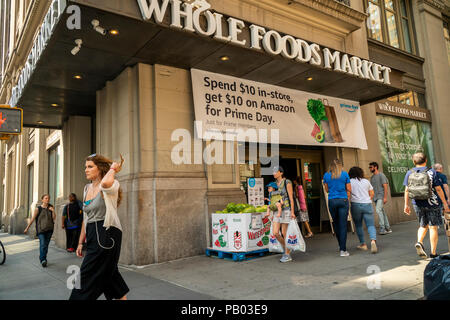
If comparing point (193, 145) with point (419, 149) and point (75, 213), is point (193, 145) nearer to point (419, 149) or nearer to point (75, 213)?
point (75, 213)

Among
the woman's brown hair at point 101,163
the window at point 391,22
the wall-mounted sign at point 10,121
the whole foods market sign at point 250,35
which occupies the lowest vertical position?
the woman's brown hair at point 101,163

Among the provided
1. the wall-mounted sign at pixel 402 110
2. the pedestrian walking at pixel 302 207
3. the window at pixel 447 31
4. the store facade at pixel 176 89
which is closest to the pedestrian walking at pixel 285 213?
the store facade at pixel 176 89

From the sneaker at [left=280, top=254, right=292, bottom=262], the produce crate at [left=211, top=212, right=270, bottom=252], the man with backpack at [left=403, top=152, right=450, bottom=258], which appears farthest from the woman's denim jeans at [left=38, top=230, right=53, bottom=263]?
the man with backpack at [left=403, top=152, right=450, bottom=258]

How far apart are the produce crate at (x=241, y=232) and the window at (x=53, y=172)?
9.44 meters

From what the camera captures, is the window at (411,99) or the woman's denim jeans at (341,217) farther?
the window at (411,99)

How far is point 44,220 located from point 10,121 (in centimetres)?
247

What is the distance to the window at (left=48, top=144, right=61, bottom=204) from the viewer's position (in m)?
13.9

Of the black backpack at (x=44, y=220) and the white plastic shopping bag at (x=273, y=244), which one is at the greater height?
the black backpack at (x=44, y=220)

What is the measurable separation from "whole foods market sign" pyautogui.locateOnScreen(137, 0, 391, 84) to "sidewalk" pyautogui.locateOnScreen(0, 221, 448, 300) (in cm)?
451

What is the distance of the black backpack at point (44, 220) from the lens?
7.96 metres

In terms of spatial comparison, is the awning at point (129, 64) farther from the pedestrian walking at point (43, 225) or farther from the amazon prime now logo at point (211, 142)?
the pedestrian walking at point (43, 225)
